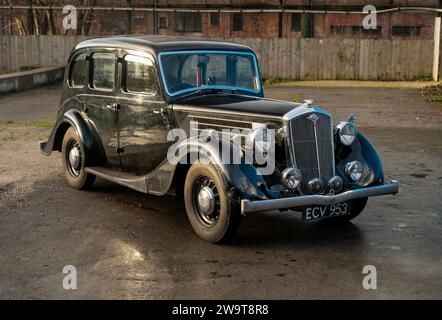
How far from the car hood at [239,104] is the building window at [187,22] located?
31695 millimetres

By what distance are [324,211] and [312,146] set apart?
669 millimetres

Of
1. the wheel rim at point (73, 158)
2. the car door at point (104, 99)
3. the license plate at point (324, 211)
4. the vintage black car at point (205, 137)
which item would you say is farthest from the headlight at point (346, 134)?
the wheel rim at point (73, 158)

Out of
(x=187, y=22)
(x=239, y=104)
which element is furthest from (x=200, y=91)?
(x=187, y=22)

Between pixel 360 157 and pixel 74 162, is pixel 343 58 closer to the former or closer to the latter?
Answer: pixel 74 162

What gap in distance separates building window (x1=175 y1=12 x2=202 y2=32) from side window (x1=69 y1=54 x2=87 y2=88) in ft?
99.1

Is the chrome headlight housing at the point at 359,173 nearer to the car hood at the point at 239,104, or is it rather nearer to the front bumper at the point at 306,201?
the front bumper at the point at 306,201

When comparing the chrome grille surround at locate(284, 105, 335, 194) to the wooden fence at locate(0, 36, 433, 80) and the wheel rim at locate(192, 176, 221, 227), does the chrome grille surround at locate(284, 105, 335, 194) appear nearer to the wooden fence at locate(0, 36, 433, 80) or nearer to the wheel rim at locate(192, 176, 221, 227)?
the wheel rim at locate(192, 176, 221, 227)

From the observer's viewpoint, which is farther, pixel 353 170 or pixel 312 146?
pixel 353 170

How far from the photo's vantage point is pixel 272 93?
2347 cm

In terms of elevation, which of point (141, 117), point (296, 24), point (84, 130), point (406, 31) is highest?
point (296, 24)

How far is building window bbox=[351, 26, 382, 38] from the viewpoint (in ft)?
122

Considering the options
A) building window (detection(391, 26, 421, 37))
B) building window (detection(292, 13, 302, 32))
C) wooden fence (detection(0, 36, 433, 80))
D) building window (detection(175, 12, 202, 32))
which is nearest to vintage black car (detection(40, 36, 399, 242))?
wooden fence (detection(0, 36, 433, 80))

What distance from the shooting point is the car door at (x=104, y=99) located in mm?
8312

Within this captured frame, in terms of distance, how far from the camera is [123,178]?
7.93m
